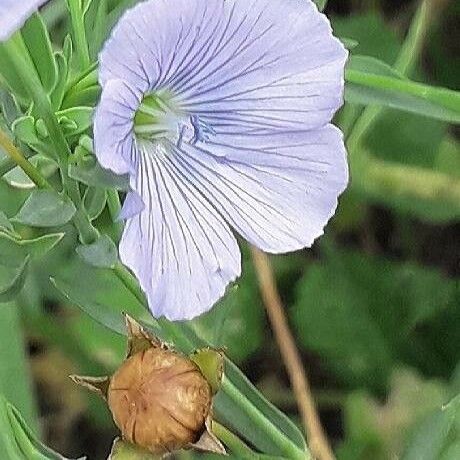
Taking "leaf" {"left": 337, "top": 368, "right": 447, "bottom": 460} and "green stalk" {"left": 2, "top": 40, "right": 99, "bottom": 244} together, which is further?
"leaf" {"left": 337, "top": 368, "right": 447, "bottom": 460}

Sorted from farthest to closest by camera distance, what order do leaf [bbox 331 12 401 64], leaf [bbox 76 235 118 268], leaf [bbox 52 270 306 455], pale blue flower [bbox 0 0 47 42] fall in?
1. leaf [bbox 331 12 401 64]
2. leaf [bbox 52 270 306 455]
3. leaf [bbox 76 235 118 268]
4. pale blue flower [bbox 0 0 47 42]

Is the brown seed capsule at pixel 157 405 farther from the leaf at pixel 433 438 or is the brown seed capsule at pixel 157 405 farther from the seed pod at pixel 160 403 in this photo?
the leaf at pixel 433 438

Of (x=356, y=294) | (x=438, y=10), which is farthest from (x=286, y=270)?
(x=438, y=10)

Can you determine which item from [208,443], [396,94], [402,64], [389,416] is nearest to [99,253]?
[208,443]

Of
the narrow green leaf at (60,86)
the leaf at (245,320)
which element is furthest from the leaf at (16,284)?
the leaf at (245,320)

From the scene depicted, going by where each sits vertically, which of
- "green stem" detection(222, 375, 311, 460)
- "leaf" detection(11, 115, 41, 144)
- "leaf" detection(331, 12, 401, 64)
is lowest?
"leaf" detection(331, 12, 401, 64)

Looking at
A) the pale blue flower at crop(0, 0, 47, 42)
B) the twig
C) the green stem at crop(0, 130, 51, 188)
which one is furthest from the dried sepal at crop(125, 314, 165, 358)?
the twig

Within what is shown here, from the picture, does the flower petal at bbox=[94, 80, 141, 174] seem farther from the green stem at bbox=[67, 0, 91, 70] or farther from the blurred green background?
the blurred green background
